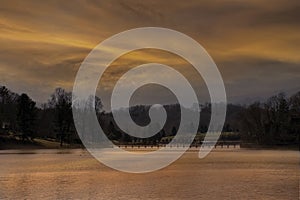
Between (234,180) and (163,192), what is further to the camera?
(234,180)

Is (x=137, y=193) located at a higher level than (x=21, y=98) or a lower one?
lower

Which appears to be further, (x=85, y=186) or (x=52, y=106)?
(x=52, y=106)

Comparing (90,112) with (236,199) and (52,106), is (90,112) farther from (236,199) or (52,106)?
(236,199)

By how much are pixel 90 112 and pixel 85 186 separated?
399ft

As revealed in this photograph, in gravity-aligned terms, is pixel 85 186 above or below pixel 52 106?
below

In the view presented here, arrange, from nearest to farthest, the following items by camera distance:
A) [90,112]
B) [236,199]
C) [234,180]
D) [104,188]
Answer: [236,199]
[104,188]
[234,180]
[90,112]

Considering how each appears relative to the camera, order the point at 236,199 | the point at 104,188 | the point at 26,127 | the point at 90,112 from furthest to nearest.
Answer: the point at 90,112 < the point at 26,127 < the point at 104,188 < the point at 236,199

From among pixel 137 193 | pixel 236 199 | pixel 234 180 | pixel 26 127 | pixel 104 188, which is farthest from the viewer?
pixel 26 127

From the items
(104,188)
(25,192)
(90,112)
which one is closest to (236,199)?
(104,188)

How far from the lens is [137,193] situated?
3559 cm

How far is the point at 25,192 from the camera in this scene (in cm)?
3562

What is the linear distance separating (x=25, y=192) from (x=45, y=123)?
13367 cm

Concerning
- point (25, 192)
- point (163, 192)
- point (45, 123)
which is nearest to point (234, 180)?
point (163, 192)

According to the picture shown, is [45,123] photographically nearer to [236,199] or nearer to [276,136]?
[276,136]
